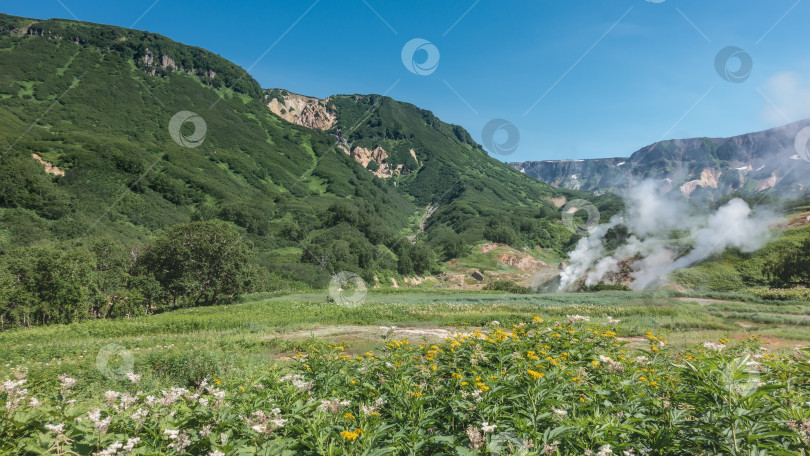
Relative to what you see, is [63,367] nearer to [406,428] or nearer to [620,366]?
[406,428]

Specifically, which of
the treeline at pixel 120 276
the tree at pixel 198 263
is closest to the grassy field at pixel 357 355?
the treeline at pixel 120 276

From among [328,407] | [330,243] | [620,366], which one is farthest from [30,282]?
[330,243]

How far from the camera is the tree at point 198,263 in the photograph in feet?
137

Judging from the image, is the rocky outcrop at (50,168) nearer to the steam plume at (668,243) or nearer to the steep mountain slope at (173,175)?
the steep mountain slope at (173,175)

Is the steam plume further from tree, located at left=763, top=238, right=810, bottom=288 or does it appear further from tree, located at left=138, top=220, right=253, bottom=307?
tree, located at left=138, top=220, right=253, bottom=307

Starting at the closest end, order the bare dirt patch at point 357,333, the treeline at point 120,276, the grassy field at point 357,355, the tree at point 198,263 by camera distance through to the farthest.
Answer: the grassy field at point 357,355
the bare dirt patch at point 357,333
the treeline at point 120,276
the tree at point 198,263

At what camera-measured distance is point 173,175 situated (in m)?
102

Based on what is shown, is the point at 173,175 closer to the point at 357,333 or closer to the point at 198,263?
the point at 198,263

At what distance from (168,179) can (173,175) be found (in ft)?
16.2

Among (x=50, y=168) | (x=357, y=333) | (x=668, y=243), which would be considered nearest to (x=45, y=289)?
(x=357, y=333)

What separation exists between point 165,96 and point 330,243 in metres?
132

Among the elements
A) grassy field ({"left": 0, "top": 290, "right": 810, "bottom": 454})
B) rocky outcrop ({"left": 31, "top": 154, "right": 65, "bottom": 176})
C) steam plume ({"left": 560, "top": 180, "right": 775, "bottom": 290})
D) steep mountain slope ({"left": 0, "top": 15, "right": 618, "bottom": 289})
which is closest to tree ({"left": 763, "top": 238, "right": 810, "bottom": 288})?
steam plume ({"left": 560, "top": 180, "right": 775, "bottom": 290})

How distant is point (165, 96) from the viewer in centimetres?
16162

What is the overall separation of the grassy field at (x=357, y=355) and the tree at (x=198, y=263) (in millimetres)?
8319
